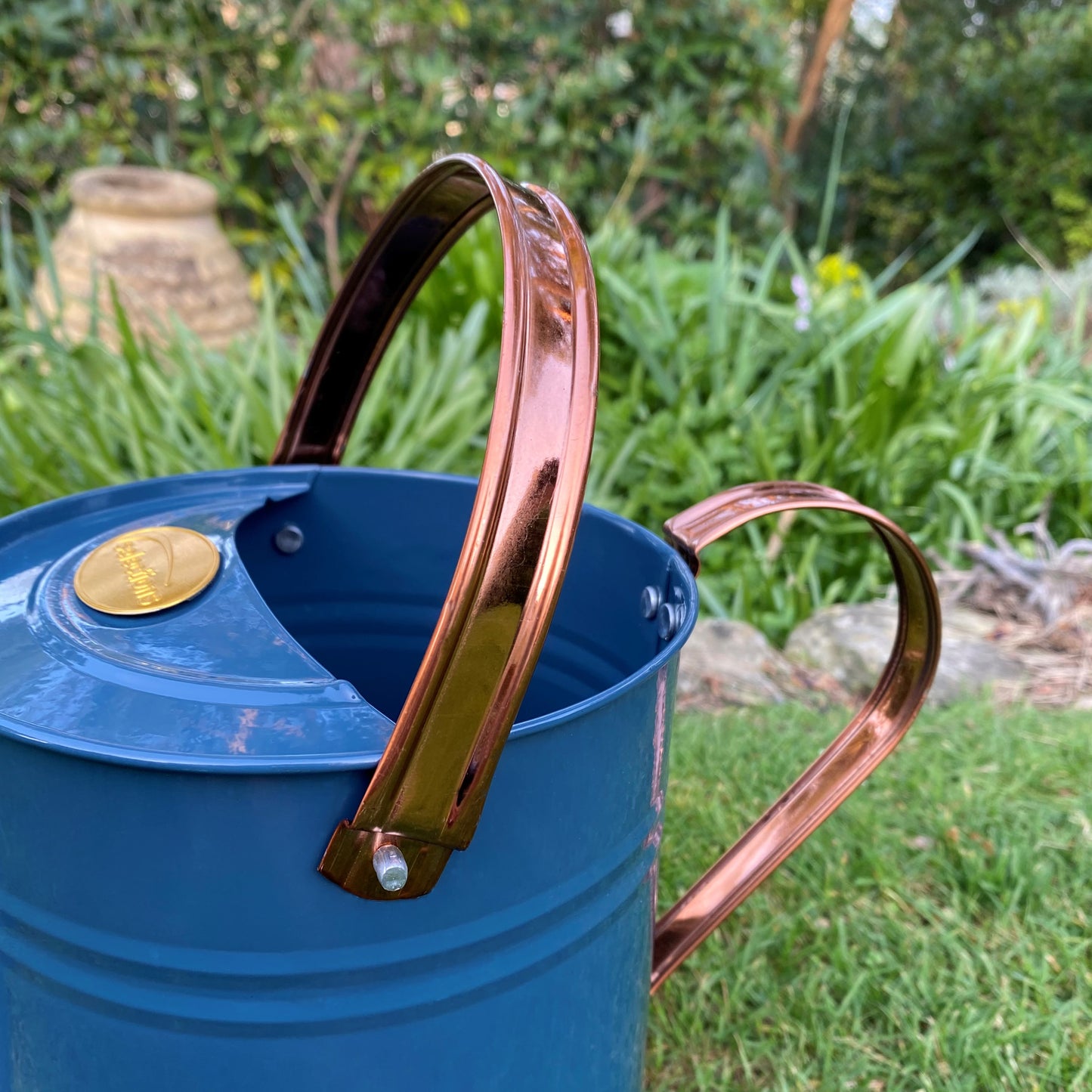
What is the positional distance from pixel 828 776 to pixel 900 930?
0.50m

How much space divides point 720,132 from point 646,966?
13.2 feet

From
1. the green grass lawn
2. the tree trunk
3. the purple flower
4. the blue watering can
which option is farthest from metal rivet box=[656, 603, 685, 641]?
the tree trunk

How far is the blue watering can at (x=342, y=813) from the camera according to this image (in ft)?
2.07

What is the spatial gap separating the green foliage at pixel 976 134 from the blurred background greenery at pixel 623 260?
38 millimetres

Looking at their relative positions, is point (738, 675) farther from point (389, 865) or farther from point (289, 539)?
point (389, 865)

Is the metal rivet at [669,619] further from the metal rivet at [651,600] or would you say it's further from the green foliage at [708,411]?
the green foliage at [708,411]

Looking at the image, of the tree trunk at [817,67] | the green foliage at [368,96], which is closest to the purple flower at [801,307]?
the green foliage at [368,96]

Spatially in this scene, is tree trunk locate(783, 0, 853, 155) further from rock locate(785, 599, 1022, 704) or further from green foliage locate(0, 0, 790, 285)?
rock locate(785, 599, 1022, 704)

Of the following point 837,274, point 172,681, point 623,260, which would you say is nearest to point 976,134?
point 837,274

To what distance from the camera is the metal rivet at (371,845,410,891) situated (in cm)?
64

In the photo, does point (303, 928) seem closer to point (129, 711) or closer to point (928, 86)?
point (129, 711)

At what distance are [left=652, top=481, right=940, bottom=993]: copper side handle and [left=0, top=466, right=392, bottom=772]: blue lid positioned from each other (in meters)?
0.49

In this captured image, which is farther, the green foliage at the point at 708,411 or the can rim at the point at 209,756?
the green foliage at the point at 708,411

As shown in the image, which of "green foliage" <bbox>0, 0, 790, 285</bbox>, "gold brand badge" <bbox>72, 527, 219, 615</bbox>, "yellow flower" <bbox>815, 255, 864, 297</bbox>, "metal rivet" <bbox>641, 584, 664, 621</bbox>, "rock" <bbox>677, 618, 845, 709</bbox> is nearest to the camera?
"gold brand badge" <bbox>72, 527, 219, 615</bbox>
